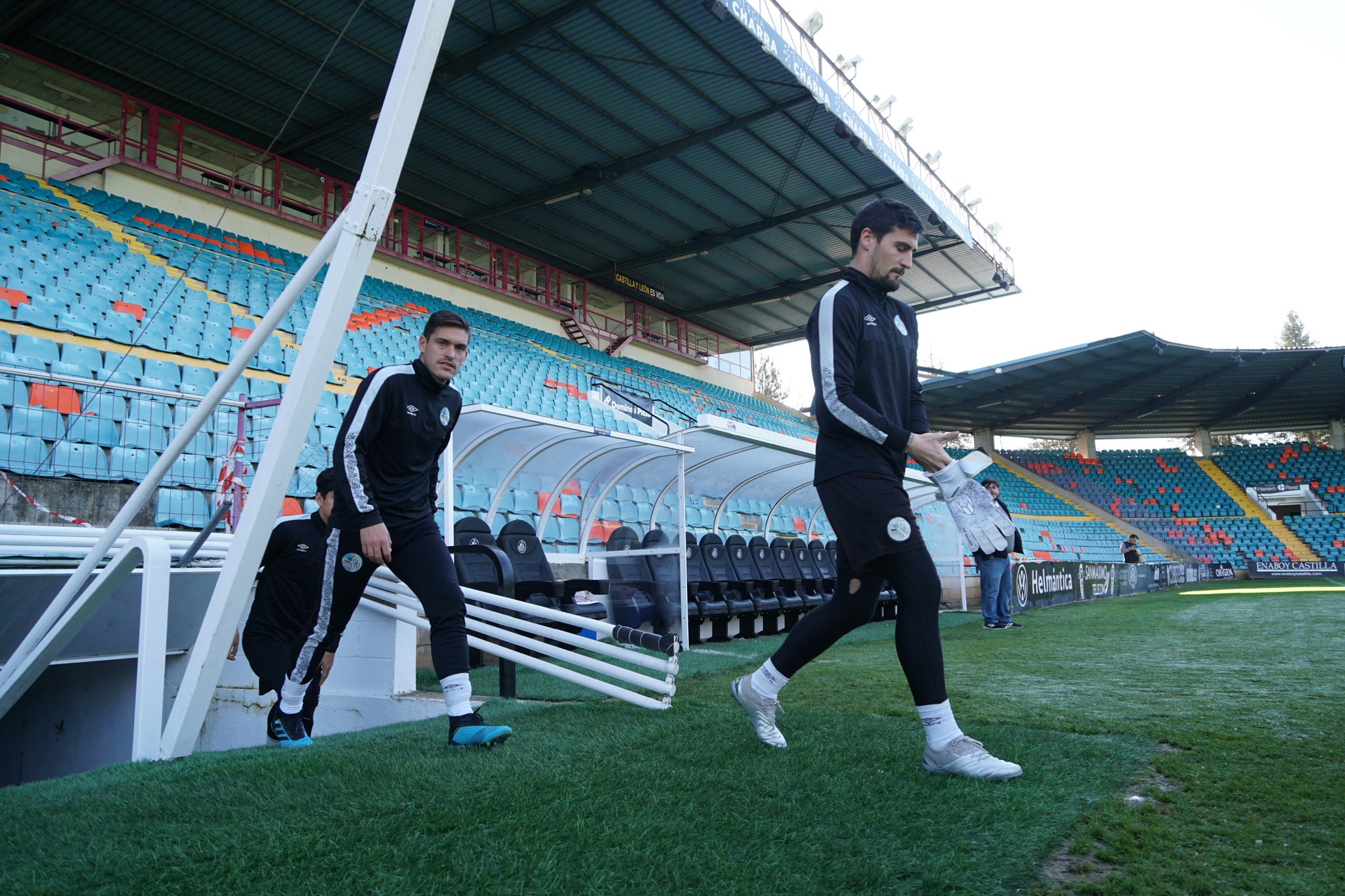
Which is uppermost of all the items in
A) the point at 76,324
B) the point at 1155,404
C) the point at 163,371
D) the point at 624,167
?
the point at 624,167

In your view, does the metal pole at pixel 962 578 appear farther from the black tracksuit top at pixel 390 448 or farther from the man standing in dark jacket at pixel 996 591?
the black tracksuit top at pixel 390 448

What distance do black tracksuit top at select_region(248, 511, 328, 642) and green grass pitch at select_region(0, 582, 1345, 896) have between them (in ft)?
4.16

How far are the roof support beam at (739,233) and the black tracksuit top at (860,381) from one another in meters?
17.6

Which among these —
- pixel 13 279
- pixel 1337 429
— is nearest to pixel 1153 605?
pixel 13 279

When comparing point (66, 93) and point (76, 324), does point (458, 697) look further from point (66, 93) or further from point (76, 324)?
point (66, 93)

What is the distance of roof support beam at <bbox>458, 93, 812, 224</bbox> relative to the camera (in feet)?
53.7

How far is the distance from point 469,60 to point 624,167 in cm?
473

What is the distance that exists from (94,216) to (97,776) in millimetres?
13089

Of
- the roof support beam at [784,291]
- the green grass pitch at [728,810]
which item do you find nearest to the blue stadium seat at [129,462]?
the green grass pitch at [728,810]

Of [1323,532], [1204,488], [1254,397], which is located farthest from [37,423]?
[1204,488]

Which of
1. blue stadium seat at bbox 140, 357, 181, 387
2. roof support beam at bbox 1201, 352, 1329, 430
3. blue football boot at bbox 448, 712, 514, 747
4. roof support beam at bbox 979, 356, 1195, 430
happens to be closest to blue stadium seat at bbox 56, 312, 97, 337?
blue stadium seat at bbox 140, 357, 181, 387

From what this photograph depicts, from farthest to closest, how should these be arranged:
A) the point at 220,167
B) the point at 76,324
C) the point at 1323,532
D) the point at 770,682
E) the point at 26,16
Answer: the point at 1323,532 → the point at 220,167 → the point at 26,16 → the point at 76,324 → the point at 770,682

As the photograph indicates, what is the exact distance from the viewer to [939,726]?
94.7 inches

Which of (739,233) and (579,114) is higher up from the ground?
(579,114)
